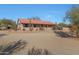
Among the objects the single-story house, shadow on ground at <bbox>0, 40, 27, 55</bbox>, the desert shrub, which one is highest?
the single-story house

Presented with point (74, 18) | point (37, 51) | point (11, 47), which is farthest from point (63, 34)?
point (11, 47)

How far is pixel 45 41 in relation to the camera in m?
8.45

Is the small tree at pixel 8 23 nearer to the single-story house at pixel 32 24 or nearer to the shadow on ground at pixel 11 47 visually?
the single-story house at pixel 32 24

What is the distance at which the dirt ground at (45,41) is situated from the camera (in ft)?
27.4

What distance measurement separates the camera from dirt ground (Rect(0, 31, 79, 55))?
27.4ft

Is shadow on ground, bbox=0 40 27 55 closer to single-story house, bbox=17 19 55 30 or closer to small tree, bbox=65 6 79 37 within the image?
single-story house, bbox=17 19 55 30

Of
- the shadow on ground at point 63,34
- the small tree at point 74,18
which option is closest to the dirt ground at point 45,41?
the shadow on ground at point 63,34

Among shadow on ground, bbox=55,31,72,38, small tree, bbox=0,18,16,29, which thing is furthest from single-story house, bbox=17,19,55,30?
shadow on ground, bbox=55,31,72,38

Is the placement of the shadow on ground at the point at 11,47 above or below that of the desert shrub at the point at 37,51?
above

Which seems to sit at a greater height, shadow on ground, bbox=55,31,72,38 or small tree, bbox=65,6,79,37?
small tree, bbox=65,6,79,37

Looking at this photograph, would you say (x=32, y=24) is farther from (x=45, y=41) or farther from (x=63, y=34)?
(x=63, y=34)
